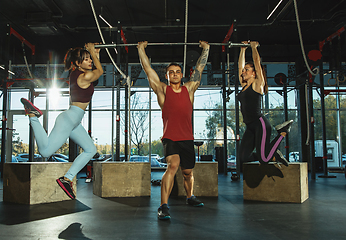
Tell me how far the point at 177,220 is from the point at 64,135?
122cm

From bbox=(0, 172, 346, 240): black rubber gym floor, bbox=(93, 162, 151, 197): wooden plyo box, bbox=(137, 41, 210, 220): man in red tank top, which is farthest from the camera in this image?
bbox=(93, 162, 151, 197): wooden plyo box

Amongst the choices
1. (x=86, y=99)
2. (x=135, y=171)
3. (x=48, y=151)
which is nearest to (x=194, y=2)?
(x=135, y=171)

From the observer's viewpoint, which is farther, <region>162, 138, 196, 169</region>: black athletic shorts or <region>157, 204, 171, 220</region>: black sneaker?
<region>162, 138, 196, 169</region>: black athletic shorts

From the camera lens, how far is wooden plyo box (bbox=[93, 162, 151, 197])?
388 centimetres

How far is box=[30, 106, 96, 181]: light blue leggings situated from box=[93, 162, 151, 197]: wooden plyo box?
166 cm

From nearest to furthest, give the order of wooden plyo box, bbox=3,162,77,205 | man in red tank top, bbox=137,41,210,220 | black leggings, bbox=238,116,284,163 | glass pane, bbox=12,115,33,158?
man in red tank top, bbox=137,41,210,220 → black leggings, bbox=238,116,284,163 → wooden plyo box, bbox=3,162,77,205 → glass pane, bbox=12,115,33,158

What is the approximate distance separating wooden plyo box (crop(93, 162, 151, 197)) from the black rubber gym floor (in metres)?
0.46

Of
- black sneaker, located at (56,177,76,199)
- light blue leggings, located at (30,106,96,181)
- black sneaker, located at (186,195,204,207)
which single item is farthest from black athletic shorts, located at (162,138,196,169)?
black sneaker, located at (56,177,76,199)

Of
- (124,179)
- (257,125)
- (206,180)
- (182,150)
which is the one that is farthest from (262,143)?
(124,179)

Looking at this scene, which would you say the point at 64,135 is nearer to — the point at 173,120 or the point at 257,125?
the point at 173,120

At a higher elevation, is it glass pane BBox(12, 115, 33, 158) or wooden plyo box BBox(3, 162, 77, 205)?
glass pane BBox(12, 115, 33, 158)

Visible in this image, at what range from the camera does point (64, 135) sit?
2.10 m

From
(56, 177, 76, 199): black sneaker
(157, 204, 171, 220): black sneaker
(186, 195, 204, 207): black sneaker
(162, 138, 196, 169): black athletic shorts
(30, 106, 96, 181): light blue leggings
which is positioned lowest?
(186, 195, 204, 207): black sneaker

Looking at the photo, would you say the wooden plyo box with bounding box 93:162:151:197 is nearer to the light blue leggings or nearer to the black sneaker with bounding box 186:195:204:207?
the black sneaker with bounding box 186:195:204:207
